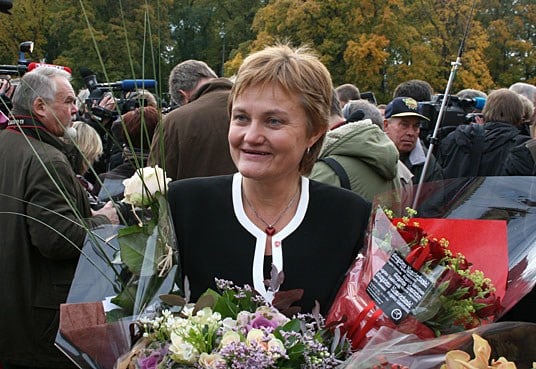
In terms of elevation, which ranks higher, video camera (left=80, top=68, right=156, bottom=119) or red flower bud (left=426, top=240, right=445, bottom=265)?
red flower bud (left=426, top=240, right=445, bottom=265)

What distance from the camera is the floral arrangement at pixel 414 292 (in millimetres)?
1708

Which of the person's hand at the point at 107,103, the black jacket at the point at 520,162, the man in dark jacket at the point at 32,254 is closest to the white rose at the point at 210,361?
the man in dark jacket at the point at 32,254

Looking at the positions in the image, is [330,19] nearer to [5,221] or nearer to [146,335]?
[5,221]

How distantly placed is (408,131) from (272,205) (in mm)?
3194

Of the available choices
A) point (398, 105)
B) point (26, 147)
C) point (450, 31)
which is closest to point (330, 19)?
point (450, 31)

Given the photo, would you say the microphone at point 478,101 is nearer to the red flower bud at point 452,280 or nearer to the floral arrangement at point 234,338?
the red flower bud at point 452,280

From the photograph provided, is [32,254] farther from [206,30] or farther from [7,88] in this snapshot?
[206,30]

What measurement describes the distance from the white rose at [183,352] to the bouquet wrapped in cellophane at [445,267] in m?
0.38

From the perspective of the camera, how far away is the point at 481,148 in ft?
17.6

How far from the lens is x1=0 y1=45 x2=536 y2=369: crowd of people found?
2.21 meters

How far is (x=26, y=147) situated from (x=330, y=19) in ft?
86.3

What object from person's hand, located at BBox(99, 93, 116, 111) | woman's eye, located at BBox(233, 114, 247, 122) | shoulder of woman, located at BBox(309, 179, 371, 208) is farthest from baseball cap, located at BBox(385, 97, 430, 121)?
woman's eye, located at BBox(233, 114, 247, 122)

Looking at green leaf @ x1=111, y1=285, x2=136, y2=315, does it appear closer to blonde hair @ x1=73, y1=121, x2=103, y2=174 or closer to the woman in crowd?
the woman in crowd

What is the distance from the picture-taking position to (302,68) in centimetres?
226
